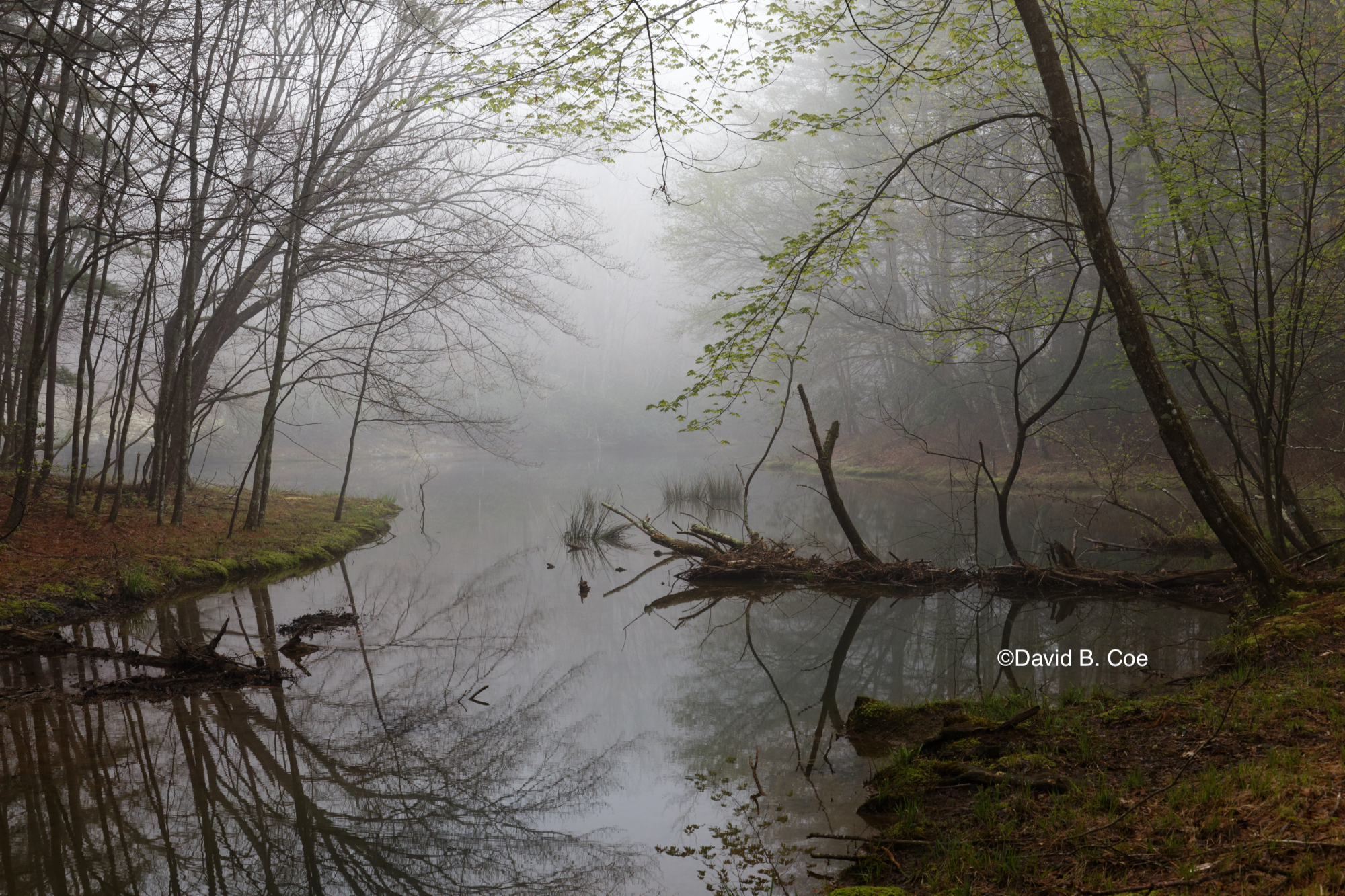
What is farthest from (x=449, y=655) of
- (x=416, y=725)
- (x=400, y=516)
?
(x=400, y=516)

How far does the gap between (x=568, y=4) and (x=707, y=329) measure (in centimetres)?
2377

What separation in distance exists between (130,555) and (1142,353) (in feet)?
29.8

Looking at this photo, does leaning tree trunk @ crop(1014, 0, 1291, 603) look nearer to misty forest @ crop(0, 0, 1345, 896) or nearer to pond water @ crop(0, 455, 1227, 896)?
misty forest @ crop(0, 0, 1345, 896)

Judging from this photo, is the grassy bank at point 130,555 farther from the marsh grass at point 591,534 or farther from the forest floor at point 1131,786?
the forest floor at point 1131,786

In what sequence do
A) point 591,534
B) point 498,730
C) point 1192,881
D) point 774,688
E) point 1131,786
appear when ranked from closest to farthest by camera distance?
point 1192,881
point 1131,786
point 498,730
point 774,688
point 591,534

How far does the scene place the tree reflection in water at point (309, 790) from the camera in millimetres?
3096

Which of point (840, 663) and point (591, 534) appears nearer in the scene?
point (840, 663)

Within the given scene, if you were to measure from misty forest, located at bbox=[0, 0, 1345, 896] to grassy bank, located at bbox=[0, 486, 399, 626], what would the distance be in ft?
0.22

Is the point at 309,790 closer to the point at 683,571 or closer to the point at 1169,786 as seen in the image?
the point at 1169,786

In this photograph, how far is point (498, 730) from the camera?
15.2ft

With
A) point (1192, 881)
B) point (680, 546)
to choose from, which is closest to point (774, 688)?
point (1192, 881)

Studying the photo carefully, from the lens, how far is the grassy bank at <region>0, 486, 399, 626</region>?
6.86 m

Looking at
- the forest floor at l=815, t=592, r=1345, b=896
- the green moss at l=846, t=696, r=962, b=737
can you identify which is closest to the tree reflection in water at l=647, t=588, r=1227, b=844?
the green moss at l=846, t=696, r=962, b=737

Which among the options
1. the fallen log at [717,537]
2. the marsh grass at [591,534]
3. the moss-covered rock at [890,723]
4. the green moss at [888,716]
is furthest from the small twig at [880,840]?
the marsh grass at [591,534]
